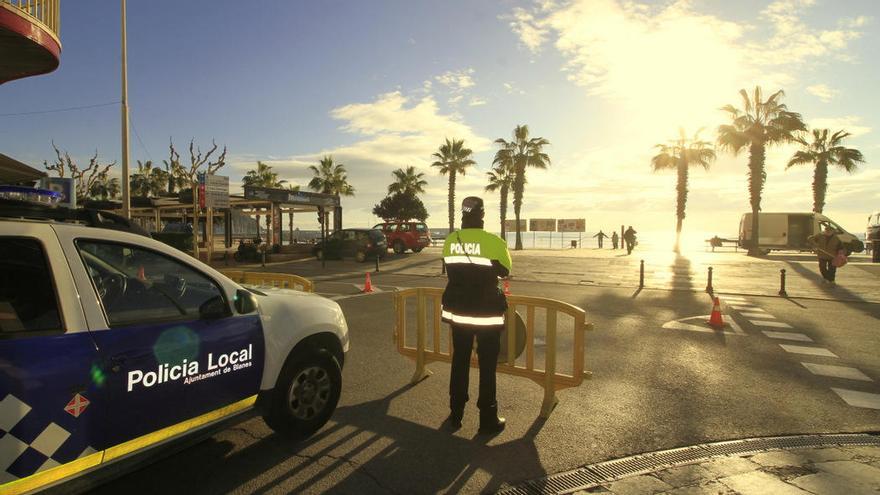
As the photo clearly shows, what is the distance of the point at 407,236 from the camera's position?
29.4 m

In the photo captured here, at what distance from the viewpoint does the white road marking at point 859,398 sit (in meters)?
4.71

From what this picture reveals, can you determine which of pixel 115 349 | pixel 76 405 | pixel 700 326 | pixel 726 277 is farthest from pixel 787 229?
pixel 76 405

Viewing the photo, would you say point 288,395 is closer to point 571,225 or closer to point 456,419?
point 456,419

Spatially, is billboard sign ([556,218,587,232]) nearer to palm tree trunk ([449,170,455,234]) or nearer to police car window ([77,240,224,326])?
palm tree trunk ([449,170,455,234])

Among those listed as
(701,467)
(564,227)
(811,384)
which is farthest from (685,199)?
(701,467)

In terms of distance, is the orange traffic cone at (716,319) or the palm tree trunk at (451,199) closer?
the orange traffic cone at (716,319)

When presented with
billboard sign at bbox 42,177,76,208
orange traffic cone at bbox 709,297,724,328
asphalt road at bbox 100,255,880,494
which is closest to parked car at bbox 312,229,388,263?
billboard sign at bbox 42,177,76,208

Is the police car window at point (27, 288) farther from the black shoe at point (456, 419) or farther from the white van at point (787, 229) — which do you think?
the white van at point (787, 229)

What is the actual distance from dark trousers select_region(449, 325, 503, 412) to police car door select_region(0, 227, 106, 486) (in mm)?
2539

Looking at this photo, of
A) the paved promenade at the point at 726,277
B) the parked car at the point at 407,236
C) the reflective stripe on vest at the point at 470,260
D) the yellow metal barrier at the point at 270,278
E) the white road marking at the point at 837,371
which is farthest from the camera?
the parked car at the point at 407,236

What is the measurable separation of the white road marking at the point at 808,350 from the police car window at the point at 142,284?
7639 mm

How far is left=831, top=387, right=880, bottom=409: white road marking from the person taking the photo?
471 cm

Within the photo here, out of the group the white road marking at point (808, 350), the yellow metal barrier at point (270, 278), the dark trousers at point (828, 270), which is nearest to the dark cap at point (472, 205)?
the yellow metal barrier at point (270, 278)

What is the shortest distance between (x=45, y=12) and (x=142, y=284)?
7.07 m
